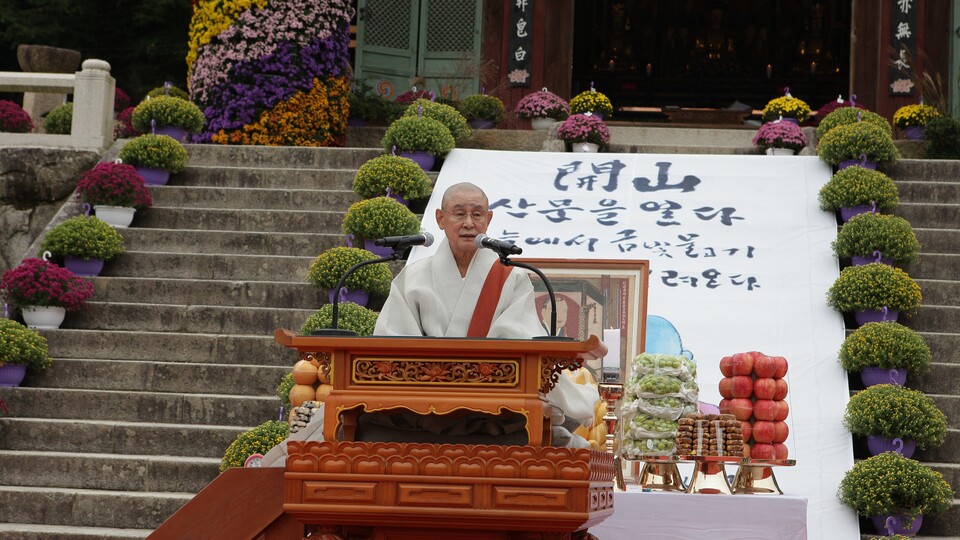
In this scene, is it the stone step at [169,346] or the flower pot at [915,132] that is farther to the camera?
the flower pot at [915,132]

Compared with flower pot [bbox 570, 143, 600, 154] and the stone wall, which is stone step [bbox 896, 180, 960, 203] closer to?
flower pot [bbox 570, 143, 600, 154]

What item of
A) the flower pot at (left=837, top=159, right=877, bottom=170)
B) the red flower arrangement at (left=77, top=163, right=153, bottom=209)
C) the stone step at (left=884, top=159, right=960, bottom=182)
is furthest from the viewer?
the stone step at (left=884, top=159, right=960, bottom=182)

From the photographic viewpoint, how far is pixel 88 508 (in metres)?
8.20

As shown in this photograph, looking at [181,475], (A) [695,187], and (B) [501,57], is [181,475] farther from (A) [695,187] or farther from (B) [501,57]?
(B) [501,57]

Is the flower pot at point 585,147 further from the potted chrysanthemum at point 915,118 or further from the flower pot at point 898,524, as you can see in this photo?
the flower pot at point 898,524

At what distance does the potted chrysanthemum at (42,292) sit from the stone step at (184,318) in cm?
15

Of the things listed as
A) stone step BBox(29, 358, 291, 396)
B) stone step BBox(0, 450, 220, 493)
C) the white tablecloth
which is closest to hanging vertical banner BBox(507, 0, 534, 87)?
stone step BBox(29, 358, 291, 396)

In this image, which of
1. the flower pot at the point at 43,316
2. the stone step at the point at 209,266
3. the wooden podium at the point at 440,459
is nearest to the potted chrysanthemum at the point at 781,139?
the stone step at the point at 209,266

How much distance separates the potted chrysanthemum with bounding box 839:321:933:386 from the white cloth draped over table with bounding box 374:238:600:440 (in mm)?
4245

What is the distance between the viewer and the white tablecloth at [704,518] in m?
5.74

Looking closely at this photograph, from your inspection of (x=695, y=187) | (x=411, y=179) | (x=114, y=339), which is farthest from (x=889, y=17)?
(x=114, y=339)

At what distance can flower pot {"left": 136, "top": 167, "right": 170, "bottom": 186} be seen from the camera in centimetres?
1167

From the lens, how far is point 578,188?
1110 cm

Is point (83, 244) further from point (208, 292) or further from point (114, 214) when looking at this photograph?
point (208, 292)
